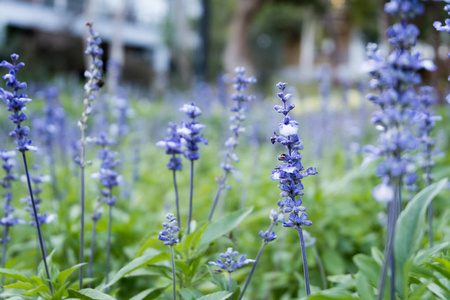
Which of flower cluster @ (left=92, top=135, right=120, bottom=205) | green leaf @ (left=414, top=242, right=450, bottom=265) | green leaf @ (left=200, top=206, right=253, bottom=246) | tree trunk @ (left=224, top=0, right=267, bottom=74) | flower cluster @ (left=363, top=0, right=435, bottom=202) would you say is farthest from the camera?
tree trunk @ (left=224, top=0, right=267, bottom=74)

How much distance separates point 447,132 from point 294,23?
38181mm

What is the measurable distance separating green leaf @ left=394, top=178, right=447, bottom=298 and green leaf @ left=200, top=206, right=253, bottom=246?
824 millimetres

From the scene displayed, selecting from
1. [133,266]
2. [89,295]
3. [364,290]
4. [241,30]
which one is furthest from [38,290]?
[241,30]

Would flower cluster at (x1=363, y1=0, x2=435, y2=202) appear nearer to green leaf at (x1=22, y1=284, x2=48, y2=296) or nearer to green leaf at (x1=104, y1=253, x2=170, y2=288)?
green leaf at (x1=104, y1=253, x2=170, y2=288)

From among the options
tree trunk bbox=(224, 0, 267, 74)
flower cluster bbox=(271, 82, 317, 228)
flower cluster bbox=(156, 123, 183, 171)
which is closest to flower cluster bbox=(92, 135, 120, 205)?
flower cluster bbox=(156, 123, 183, 171)

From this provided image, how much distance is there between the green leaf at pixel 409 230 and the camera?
54.4 inches

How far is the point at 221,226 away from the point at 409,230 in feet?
3.12

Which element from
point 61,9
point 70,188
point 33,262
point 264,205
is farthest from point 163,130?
point 61,9

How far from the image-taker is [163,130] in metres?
8.50

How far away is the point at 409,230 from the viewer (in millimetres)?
1411

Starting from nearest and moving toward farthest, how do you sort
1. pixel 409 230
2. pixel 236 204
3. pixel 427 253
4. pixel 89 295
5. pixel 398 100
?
pixel 398 100
pixel 409 230
pixel 89 295
pixel 427 253
pixel 236 204

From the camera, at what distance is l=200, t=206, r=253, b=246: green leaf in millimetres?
2113

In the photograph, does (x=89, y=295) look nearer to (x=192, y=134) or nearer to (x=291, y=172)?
(x=192, y=134)

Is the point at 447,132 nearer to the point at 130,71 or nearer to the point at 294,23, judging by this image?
the point at 130,71
